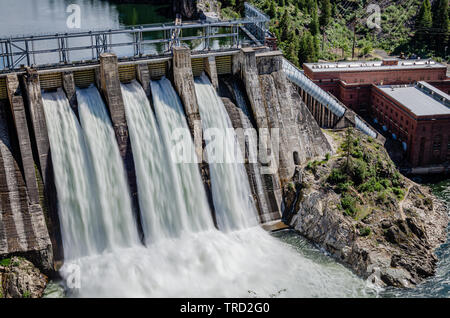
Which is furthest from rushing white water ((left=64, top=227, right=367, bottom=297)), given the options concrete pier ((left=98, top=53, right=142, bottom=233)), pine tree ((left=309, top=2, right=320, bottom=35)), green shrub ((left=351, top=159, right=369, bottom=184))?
pine tree ((left=309, top=2, right=320, bottom=35))

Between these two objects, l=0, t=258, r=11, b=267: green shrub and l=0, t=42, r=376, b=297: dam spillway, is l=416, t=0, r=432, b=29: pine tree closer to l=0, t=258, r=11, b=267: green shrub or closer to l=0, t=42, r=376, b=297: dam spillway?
l=0, t=42, r=376, b=297: dam spillway

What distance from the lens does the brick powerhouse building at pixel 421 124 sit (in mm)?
66812

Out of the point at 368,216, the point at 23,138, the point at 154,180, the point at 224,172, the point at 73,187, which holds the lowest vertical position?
the point at 368,216

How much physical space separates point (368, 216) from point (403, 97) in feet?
91.9

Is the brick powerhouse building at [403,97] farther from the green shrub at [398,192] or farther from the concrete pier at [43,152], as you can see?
the concrete pier at [43,152]

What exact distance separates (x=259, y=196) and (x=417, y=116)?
85.5 ft

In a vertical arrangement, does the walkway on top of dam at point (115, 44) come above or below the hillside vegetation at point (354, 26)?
above

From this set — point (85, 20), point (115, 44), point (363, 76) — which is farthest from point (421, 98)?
point (85, 20)

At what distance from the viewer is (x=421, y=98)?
7200 cm

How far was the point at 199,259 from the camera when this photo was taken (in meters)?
43.9

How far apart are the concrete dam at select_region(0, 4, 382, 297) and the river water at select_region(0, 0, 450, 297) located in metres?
0.52

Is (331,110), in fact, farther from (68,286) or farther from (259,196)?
(68,286)

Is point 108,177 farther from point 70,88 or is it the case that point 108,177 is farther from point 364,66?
point 364,66

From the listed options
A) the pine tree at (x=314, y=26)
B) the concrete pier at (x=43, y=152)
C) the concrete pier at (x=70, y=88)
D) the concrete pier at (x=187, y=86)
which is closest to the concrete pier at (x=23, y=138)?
the concrete pier at (x=43, y=152)
